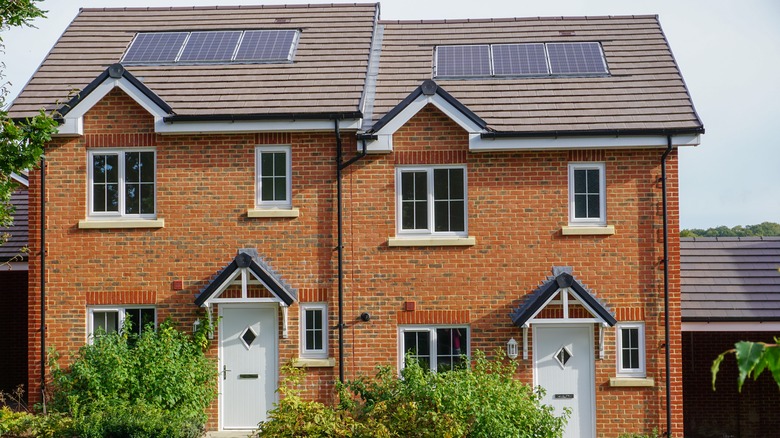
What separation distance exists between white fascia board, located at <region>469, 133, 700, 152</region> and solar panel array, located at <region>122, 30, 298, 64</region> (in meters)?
4.88

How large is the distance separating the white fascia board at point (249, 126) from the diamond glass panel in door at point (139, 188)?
2.85 ft

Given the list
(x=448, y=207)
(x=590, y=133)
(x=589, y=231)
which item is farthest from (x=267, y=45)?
(x=589, y=231)

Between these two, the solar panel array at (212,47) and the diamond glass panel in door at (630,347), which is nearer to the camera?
the diamond glass panel in door at (630,347)

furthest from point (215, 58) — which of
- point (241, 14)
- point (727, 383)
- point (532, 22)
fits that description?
point (727, 383)

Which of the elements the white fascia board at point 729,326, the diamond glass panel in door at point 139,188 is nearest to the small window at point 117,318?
A: the diamond glass panel in door at point 139,188

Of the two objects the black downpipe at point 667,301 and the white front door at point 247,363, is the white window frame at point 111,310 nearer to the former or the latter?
the white front door at point 247,363

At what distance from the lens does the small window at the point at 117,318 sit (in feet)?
53.3

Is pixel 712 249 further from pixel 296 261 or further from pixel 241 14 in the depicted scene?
pixel 241 14

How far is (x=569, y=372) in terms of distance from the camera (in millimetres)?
15891

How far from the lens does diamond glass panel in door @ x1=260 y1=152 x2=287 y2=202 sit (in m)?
16.3

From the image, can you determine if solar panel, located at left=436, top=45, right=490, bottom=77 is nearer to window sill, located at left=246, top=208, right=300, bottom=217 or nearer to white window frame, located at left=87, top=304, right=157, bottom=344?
window sill, located at left=246, top=208, right=300, bottom=217

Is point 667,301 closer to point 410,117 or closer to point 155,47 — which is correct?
point 410,117

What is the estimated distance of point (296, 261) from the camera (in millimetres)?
16078

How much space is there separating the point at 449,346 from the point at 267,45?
773 centimetres
